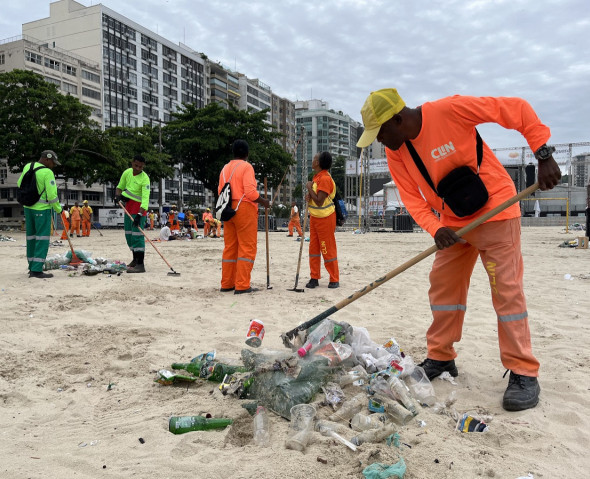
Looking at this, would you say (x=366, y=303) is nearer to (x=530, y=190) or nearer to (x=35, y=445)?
(x=530, y=190)

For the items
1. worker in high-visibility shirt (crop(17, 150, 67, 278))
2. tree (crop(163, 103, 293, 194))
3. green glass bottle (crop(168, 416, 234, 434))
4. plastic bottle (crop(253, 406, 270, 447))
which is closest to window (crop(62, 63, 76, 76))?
tree (crop(163, 103, 293, 194))

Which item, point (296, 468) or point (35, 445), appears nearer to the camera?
point (296, 468)

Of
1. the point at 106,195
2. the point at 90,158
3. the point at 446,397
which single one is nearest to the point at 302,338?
the point at 446,397

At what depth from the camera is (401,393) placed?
2.65 meters

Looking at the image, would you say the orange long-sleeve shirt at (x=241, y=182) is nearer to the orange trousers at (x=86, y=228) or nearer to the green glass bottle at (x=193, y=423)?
the green glass bottle at (x=193, y=423)

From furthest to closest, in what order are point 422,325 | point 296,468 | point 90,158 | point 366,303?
point 90,158 < point 366,303 < point 422,325 < point 296,468

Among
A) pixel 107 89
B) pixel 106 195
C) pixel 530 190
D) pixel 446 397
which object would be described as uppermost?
pixel 107 89

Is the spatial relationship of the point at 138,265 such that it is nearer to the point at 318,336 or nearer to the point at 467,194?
the point at 318,336

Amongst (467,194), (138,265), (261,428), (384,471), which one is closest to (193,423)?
(261,428)

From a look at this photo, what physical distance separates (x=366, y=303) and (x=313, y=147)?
116427mm

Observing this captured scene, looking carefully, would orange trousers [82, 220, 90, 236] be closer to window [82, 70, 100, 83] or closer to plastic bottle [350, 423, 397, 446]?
plastic bottle [350, 423, 397, 446]

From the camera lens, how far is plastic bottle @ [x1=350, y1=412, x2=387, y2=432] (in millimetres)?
2365

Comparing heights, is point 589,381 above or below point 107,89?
below

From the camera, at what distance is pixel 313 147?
119250 millimetres
